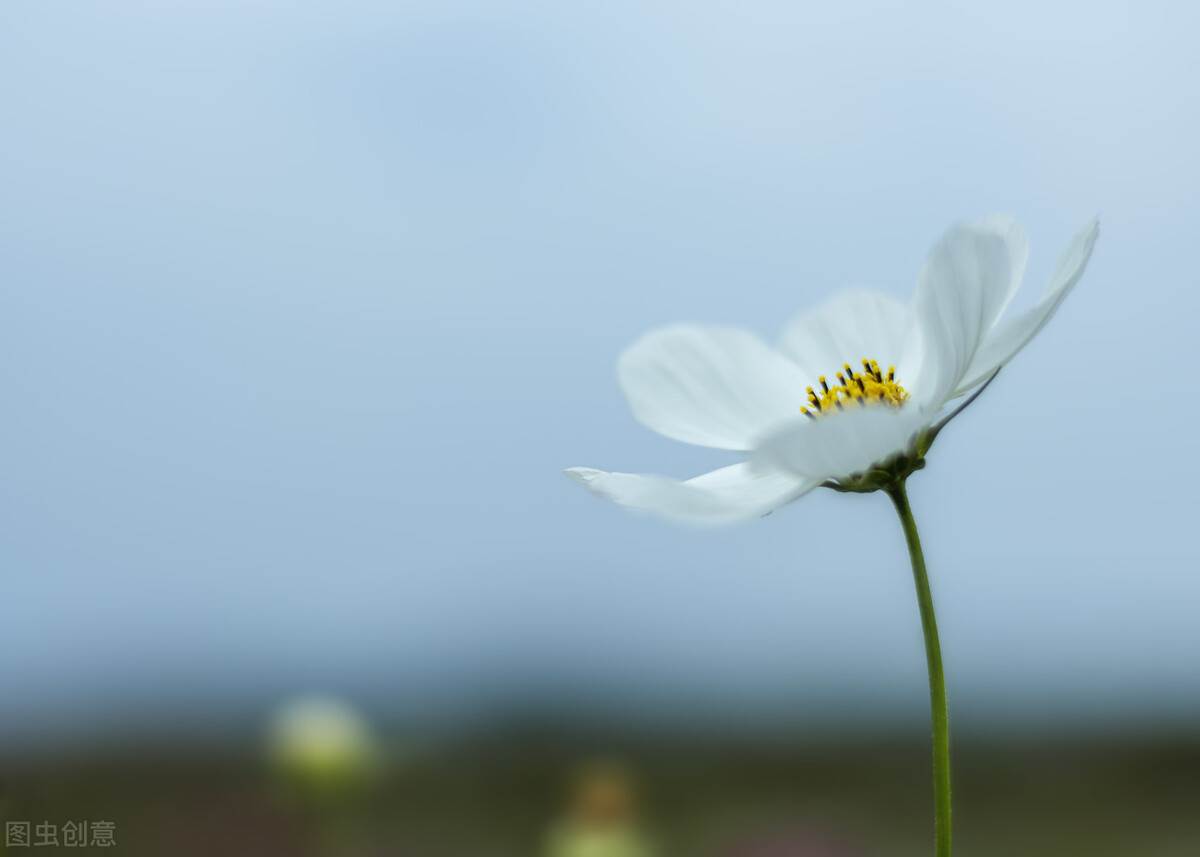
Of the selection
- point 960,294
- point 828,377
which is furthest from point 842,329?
point 960,294

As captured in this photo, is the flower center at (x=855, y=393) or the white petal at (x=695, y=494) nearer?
the white petal at (x=695, y=494)

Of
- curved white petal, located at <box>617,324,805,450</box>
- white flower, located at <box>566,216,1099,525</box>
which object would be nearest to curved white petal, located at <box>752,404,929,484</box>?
white flower, located at <box>566,216,1099,525</box>

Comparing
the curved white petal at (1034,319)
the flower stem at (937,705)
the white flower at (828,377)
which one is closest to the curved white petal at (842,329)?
the white flower at (828,377)

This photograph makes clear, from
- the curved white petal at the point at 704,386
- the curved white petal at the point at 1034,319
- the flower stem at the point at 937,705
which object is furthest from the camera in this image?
the curved white petal at the point at 704,386

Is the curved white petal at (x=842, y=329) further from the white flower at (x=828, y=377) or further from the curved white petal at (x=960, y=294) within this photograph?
the curved white petal at (x=960, y=294)

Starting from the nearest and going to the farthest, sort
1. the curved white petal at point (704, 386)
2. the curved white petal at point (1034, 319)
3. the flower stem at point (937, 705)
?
the flower stem at point (937, 705)
the curved white petal at point (1034, 319)
the curved white petal at point (704, 386)

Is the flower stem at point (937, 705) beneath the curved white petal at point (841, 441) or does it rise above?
beneath

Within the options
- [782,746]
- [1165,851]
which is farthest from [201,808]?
[1165,851]

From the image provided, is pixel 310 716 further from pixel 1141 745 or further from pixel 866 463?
pixel 1141 745

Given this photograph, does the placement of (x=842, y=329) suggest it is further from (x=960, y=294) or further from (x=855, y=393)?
(x=960, y=294)
